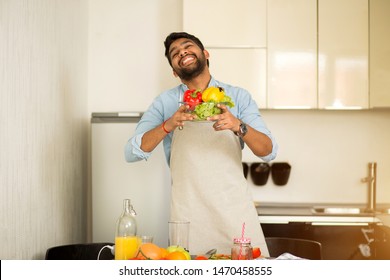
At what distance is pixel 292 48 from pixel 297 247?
1.76 metres

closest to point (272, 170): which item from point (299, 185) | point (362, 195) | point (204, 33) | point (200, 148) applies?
point (299, 185)

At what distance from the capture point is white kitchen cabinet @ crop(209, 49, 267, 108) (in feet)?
12.4

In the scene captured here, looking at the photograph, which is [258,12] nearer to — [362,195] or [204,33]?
[204,33]

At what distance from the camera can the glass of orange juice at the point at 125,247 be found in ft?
5.85

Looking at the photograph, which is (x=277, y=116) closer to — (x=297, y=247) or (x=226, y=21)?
(x=226, y=21)

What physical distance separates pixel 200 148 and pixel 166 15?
191 centimetres

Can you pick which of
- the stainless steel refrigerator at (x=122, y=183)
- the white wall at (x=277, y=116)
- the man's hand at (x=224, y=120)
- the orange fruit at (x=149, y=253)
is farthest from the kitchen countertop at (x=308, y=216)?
the orange fruit at (x=149, y=253)

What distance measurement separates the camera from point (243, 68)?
3.79 m

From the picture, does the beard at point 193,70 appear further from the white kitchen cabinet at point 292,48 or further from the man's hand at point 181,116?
the white kitchen cabinet at point 292,48

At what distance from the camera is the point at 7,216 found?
91.6 inches

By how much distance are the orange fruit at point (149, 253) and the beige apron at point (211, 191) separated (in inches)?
27.0

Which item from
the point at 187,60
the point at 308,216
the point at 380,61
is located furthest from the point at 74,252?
the point at 380,61

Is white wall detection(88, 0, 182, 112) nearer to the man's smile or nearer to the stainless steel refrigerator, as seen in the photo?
the stainless steel refrigerator

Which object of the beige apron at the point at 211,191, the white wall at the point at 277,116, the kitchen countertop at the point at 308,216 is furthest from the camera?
the white wall at the point at 277,116
